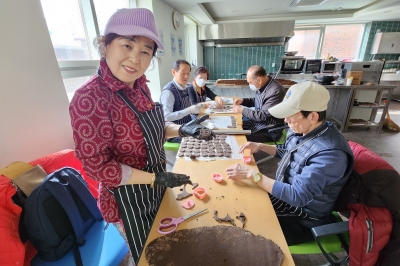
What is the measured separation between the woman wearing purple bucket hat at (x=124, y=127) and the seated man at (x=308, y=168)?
1.46ft

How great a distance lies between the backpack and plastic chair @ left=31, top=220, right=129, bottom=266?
0.02m

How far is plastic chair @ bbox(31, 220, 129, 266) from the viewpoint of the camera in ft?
3.13

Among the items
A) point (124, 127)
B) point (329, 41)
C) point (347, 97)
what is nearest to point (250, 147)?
point (124, 127)

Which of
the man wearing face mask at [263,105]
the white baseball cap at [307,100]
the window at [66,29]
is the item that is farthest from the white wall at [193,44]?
the white baseball cap at [307,100]

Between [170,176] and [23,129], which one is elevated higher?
[23,129]

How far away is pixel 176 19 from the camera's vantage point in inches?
140

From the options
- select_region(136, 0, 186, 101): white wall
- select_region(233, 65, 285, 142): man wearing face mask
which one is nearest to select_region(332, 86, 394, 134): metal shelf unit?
select_region(233, 65, 285, 142): man wearing face mask

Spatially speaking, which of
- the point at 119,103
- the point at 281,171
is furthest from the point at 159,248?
the point at 281,171

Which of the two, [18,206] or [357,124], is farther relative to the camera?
[357,124]

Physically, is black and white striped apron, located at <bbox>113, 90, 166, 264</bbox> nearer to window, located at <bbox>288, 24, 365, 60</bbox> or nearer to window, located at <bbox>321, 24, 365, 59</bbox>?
window, located at <bbox>288, 24, 365, 60</bbox>

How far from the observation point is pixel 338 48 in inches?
243

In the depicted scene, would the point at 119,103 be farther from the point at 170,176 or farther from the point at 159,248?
the point at 159,248

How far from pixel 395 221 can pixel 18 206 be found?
1.66m

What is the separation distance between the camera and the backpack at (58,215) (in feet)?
2.93
